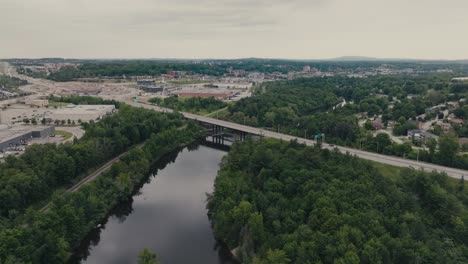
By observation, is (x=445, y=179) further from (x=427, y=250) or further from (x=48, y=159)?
(x=48, y=159)

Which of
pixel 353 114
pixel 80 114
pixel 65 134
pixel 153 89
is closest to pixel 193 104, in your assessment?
pixel 80 114

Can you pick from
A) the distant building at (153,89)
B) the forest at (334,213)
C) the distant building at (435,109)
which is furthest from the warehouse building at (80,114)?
the distant building at (435,109)

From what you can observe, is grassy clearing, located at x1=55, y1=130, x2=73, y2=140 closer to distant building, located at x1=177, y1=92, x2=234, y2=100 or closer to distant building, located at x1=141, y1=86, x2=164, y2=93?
distant building, located at x1=177, y1=92, x2=234, y2=100

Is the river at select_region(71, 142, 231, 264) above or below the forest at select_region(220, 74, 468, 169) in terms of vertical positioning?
below

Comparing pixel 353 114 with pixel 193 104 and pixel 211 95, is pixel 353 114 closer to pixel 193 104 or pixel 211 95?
pixel 193 104

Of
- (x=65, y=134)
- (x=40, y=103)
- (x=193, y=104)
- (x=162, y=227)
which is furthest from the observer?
(x=193, y=104)

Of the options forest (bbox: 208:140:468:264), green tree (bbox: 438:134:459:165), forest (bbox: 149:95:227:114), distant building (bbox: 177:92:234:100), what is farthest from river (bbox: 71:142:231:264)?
distant building (bbox: 177:92:234:100)
